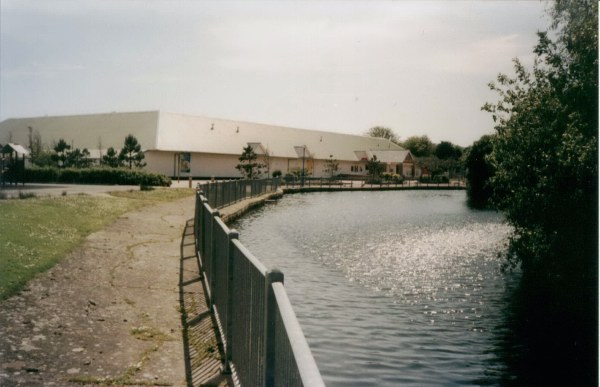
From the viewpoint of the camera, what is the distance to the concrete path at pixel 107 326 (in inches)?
182

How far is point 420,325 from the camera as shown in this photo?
9508mm

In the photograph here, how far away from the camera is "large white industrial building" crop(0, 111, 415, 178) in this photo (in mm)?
56281

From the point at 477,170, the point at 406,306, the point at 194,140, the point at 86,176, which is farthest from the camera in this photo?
the point at 194,140

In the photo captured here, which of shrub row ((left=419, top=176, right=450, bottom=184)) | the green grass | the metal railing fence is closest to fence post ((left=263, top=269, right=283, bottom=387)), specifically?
the green grass

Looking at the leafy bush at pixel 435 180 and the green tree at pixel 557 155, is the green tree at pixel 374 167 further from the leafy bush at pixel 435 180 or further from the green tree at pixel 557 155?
the green tree at pixel 557 155

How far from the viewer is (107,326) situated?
5871 millimetres

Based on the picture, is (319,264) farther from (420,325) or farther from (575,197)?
(575,197)

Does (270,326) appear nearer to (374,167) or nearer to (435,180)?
A: (435,180)

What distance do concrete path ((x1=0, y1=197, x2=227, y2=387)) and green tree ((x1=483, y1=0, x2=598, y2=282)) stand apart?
23.3 ft

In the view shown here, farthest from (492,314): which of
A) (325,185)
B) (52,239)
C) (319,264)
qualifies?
(325,185)

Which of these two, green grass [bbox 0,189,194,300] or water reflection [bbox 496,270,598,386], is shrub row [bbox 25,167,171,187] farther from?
water reflection [bbox 496,270,598,386]

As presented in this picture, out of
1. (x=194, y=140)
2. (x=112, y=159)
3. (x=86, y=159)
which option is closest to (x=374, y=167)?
(x=194, y=140)

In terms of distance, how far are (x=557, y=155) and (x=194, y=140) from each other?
168 ft

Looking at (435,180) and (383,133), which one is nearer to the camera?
(435,180)
